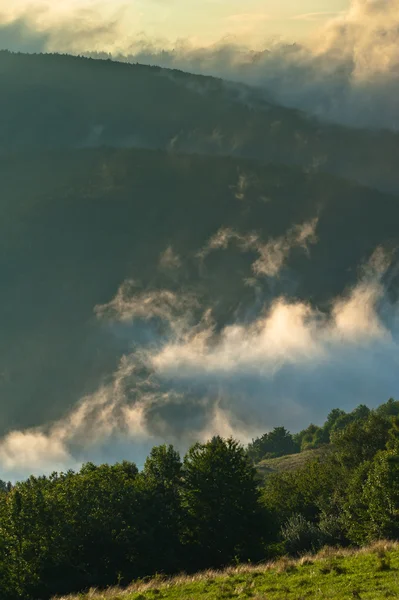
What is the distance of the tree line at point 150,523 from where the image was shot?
201 feet

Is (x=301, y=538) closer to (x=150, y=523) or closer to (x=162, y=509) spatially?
(x=162, y=509)

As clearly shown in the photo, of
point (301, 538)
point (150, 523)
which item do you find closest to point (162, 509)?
point (150, 523)

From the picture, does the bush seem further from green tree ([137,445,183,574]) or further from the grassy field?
the grassy field

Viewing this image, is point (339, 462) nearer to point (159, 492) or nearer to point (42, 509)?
point (159, 492)

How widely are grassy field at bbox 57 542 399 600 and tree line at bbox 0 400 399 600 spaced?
48.7ft

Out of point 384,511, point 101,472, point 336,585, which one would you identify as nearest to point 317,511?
point 384,511

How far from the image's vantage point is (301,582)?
36.1 m

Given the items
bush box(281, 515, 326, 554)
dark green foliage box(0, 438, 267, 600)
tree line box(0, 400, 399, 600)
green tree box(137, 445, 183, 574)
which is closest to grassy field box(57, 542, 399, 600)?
tree line box(0, 400, 399, 600)

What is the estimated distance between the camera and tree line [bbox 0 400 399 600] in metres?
61.2

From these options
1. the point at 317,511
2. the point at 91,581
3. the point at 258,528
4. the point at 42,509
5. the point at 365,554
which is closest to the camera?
the point at 365,554

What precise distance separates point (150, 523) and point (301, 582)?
3407cm

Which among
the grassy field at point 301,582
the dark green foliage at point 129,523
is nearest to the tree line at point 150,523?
the dark green foliage at point 129,523

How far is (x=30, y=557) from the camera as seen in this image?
61125mm

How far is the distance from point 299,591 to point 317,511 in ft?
290
